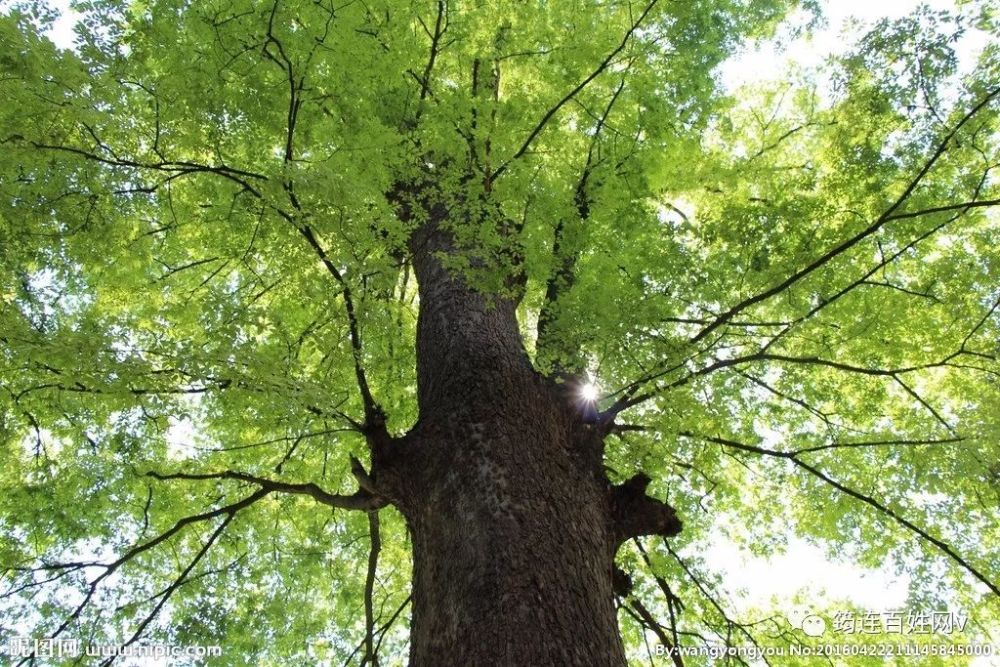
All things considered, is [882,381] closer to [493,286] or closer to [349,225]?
[493,286]

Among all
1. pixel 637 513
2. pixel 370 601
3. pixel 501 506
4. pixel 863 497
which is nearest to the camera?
pixel 501 506

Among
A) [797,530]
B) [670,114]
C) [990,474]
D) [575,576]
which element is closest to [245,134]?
[670,114]

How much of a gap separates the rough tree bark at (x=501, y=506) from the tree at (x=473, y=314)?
17 mm

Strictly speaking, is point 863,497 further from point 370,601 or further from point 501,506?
point 370,601

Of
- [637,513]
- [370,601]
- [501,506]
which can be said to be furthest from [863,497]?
[370,601]

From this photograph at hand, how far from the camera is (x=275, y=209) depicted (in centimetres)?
302

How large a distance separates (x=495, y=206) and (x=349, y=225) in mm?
959

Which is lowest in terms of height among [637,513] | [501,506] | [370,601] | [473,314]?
[501,506]

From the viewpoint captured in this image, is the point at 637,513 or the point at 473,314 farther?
the point at 473,314

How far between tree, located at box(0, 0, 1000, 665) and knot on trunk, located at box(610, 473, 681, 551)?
16mm

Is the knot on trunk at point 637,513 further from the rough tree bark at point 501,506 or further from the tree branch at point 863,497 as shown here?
the tree branch at point 863,497

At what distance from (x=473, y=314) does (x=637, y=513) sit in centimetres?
162

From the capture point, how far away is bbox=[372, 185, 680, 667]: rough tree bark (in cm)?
223

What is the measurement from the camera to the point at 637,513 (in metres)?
3.24
